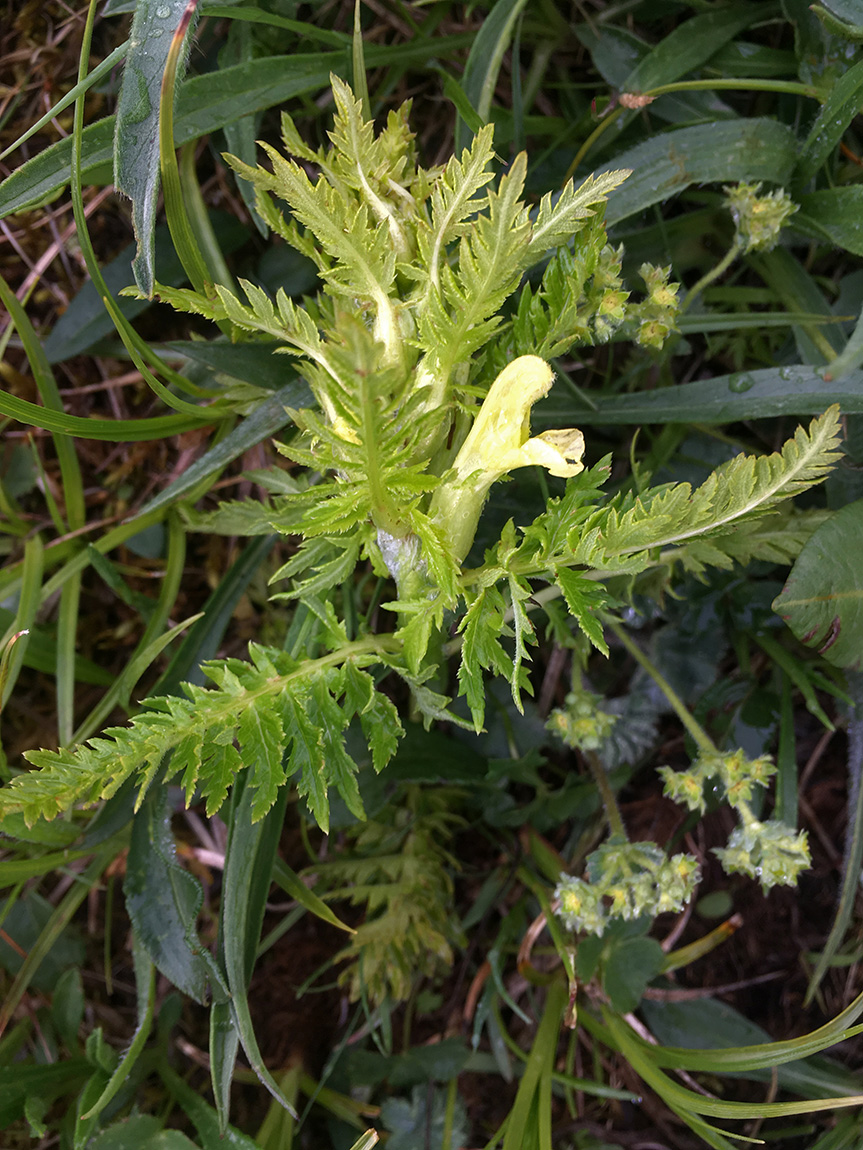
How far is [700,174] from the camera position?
116 centimetres

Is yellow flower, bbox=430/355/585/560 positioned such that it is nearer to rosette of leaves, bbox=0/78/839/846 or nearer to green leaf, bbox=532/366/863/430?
rosette of leaves, bbox=0/78/839/846

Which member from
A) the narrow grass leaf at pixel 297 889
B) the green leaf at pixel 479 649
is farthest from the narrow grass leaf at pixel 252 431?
the narrow grass leaf at pixel 297 889

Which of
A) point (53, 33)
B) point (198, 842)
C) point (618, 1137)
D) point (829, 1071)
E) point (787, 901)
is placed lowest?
point (618, 1137)

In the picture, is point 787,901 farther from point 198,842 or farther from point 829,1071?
point 198,842

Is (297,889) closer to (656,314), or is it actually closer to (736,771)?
(736,771)

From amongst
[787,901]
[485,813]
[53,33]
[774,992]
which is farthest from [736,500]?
[53,33]

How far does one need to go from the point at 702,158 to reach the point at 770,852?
99cm

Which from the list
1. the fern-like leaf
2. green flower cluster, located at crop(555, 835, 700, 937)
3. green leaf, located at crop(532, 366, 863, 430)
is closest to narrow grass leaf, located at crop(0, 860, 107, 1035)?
the fern-like leaf

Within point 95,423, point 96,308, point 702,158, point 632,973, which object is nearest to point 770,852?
point 632,973

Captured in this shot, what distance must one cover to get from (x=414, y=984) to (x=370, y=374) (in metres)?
1.36

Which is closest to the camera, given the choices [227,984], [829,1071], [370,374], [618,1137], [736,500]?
[370,374]

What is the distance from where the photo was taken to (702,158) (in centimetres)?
116

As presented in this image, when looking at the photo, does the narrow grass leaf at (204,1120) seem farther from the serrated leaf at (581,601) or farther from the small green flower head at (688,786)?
the serrated leaf at (581,601)

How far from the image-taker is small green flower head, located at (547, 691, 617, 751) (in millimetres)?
1216
